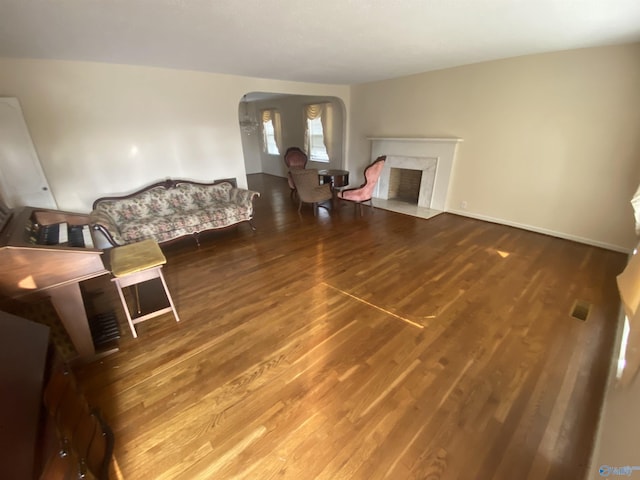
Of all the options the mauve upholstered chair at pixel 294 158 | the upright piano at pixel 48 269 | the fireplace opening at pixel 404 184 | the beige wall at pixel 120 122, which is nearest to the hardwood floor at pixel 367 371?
the upright piano at pixel 48 269

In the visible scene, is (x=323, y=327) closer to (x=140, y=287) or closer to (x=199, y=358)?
(x=199, y=358)

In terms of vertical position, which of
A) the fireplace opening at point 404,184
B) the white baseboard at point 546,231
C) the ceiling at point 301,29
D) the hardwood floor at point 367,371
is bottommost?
the hardwood floor at point 367,371

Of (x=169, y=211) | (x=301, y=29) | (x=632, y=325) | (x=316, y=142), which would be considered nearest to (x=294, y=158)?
(x=316, y=142)

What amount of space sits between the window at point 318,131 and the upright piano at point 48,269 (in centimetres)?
609

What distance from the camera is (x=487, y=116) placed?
4.12 metres

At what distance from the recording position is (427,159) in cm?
494

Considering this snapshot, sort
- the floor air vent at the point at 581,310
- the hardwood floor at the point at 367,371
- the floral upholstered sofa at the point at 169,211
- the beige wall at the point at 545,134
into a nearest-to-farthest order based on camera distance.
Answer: the hardwood floor at the point at 367,371, the floor air vent at the point at 581,310, the beige wall at the point at 545,134, the floral upholstered sofa at the point at 169,211

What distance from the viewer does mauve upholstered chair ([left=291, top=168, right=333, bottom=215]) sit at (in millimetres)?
4812

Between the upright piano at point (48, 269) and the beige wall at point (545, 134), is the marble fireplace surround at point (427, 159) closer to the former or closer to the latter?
the beige wall at point (545, 134)

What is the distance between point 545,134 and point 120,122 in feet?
19.0

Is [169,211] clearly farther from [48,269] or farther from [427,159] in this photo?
[427,159]

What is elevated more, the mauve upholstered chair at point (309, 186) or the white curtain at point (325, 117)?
the white curtain at point (325, 117)

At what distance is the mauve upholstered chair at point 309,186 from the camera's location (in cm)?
481

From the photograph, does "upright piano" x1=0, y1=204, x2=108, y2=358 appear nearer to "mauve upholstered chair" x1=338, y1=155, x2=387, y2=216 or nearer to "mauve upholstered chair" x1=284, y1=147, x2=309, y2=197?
"mauve upholstered chair" x1=338, y1=155, x2=387, y2=216
